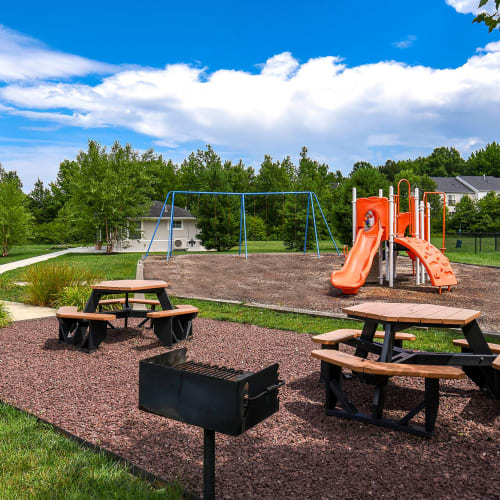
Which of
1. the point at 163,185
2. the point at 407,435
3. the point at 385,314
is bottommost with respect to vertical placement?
the point at 407,435

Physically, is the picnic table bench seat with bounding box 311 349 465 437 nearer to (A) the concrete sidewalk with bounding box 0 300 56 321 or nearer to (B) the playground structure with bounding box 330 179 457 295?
(A) the concrete sidewalk with bounding box 0 300 56 321

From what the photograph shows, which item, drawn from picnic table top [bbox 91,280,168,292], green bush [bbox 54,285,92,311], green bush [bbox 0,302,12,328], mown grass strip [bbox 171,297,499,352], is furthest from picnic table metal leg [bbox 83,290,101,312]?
mown grass strip [bbox 171,297,499,352]

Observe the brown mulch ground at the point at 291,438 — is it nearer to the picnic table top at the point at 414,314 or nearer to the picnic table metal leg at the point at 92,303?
the picnic table top at the point at 414,314

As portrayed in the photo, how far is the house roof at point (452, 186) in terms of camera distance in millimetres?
71188

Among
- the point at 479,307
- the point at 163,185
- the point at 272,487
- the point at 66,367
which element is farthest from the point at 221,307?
the point at 163,185

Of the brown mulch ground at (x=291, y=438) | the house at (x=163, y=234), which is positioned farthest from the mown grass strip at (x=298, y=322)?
the house at (x=163, y=234)

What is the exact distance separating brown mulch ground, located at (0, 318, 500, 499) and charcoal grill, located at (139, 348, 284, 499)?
0.60 meters

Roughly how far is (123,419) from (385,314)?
228 cm

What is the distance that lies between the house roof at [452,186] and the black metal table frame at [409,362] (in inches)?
2833

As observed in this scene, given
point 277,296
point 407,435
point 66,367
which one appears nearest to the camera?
point 407,435

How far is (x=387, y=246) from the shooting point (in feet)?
40.0

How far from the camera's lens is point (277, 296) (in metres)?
10.6

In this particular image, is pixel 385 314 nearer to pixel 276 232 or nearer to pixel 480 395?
pixel 480 395

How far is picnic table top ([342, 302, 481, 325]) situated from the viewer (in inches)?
151
